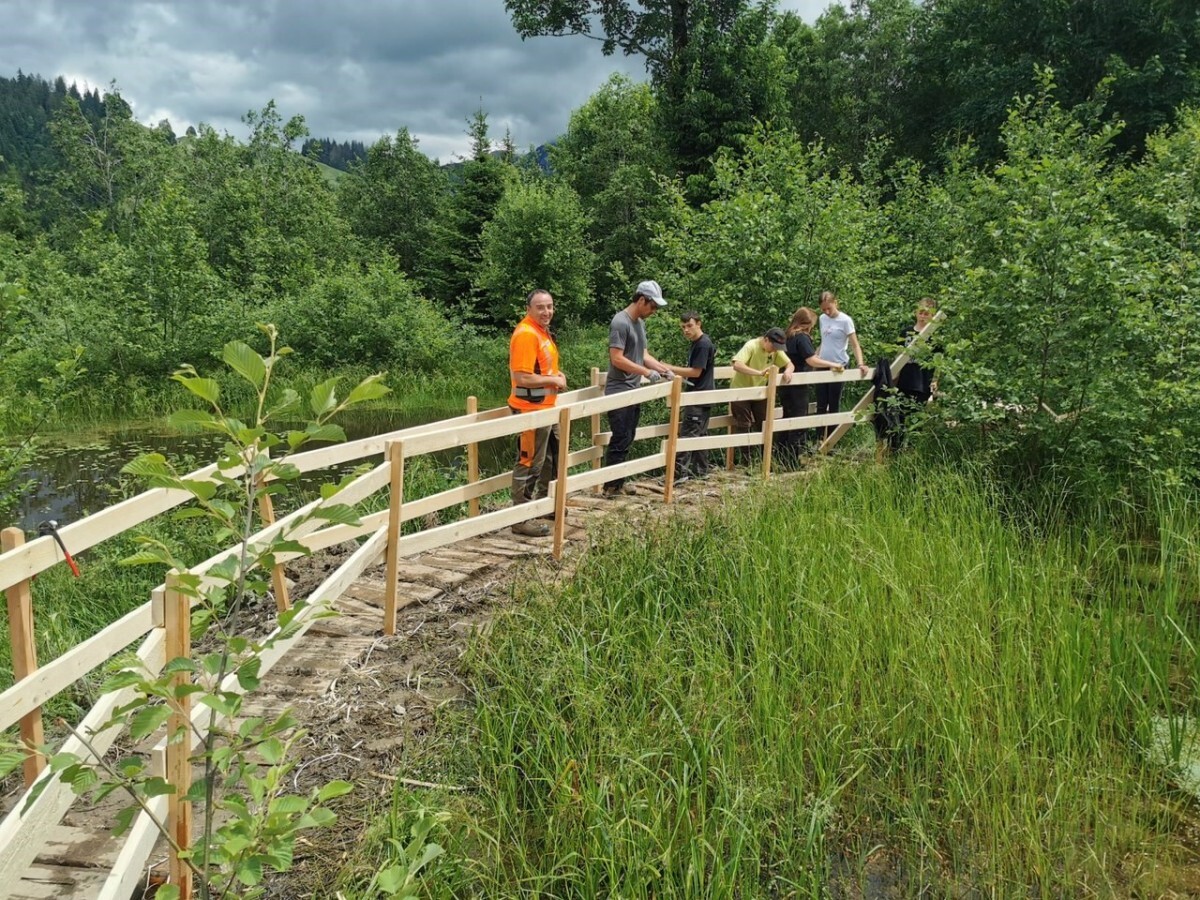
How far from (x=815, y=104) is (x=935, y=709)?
35.1m

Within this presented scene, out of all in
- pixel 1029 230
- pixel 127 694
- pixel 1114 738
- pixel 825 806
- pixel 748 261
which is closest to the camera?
pixel 825 806

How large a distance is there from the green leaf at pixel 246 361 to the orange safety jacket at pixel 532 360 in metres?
4.19

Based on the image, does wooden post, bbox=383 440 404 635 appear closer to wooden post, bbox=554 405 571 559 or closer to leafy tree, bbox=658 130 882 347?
wooden post, bbox=554 405 571 559

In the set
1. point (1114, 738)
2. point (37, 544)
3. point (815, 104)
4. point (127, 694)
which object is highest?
point (815, 104)

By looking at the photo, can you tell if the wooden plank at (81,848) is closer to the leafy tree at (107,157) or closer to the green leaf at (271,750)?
the green leaf at (271,750)

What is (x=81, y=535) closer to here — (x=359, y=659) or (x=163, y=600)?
(x=163, y=600)

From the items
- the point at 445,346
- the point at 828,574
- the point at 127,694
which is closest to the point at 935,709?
the point at 828,574

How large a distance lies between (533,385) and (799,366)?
387 centimetres

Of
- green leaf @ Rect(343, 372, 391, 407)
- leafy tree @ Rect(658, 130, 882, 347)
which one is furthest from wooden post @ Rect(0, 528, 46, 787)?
leafy tree @ Rect(658, 130, 882, 347)

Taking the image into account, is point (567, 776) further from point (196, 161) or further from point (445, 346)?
point (196, 161)

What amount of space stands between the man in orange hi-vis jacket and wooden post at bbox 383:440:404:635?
1.53 m

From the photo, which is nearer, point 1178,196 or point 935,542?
point 935,542

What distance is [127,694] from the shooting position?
341 cm

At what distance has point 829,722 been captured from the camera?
362cm
